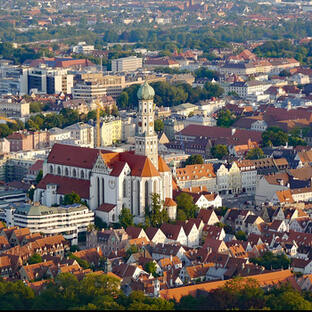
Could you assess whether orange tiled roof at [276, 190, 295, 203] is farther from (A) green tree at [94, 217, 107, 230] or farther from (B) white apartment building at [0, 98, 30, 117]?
(B) white apartment building at [0, 98, 30, 117]

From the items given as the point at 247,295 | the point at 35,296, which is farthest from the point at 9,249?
the point at 247,295

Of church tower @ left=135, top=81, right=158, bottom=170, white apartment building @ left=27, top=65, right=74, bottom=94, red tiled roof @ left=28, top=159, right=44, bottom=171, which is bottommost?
white apartment building @ left=27, top=65, right=74, bottom=94

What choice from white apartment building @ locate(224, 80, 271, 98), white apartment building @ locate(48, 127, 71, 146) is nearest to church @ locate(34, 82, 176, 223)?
white apartment building @ locate(48, 127, 71, 146)

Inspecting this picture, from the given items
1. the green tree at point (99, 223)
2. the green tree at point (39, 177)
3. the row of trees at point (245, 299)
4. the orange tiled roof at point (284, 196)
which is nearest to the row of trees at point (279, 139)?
the orange tiled roof at point (284, 196)

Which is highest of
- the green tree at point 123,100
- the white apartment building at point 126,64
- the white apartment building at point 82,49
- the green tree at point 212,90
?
the green tree at point 123,100

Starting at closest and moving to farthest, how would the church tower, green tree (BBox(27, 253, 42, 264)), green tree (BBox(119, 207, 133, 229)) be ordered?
green tree (BBox(27, 253, 42, 264)), green tree (BBox(119, 207, 133, 229)), the church tower

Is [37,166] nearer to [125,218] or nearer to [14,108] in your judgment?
[125,218]

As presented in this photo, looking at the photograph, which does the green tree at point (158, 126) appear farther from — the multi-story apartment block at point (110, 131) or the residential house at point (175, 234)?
the residential house at point (175, 234)
